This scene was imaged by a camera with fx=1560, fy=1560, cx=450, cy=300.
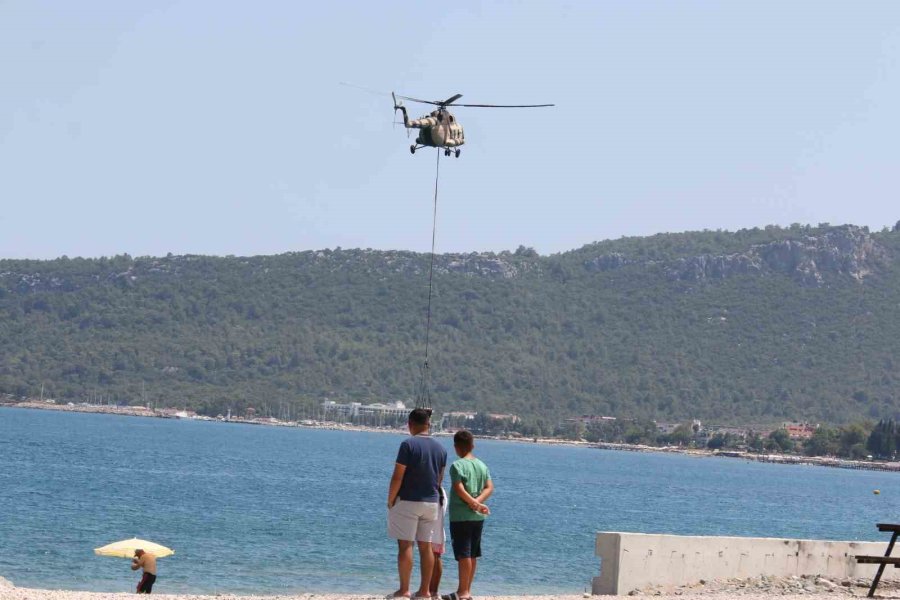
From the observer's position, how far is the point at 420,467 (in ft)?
43.4

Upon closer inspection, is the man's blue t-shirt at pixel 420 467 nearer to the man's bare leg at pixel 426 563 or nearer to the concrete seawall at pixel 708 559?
the man's bare leg at pixel 426 563

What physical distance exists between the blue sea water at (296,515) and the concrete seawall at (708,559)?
11.1 m

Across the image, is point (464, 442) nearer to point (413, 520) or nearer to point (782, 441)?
point (413, 520)

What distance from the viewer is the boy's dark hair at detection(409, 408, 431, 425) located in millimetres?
13227

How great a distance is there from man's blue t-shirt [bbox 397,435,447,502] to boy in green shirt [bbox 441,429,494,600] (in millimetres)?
241

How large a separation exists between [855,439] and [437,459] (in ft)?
597

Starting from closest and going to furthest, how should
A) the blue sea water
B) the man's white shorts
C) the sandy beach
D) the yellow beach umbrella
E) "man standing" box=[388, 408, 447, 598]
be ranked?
1. "man standing" box=[388, 408, 447, 598]
2. the man's white shorts
3. the sandy beach
4. the yellow beach umbrella
5. the blue sea water

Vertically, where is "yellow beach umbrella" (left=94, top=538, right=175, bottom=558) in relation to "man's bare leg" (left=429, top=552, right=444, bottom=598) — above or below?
below

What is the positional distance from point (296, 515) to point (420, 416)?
1498 inches

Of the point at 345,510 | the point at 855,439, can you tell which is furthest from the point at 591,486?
the point at 855,439

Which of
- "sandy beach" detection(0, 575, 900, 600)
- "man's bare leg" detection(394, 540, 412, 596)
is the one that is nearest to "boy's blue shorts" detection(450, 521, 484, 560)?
"man's bare leg" detection(394, 540, 412, 596)

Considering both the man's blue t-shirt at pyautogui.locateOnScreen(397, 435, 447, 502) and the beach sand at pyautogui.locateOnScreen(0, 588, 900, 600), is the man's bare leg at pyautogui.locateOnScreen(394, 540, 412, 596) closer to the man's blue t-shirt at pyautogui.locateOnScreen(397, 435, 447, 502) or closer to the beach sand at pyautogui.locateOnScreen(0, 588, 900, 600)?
the man's blue t-shirt at pyautogui.locateOnScreen(397, 435, 447, 502)

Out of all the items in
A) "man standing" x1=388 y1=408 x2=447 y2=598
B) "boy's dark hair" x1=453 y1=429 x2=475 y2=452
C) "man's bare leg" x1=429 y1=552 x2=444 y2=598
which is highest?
"boy's dark hair" x1=453 y1=429 x2=475 y2=452

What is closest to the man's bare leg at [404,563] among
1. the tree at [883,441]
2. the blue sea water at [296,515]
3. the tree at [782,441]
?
the blue sea water at [296,515]
